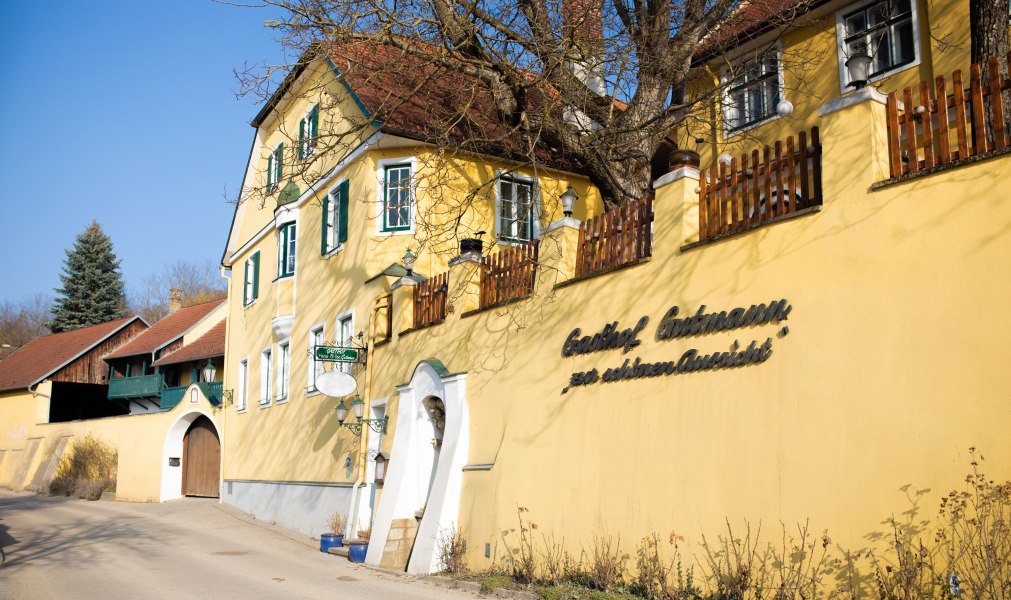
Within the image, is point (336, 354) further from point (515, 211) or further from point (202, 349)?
point (202, 349)

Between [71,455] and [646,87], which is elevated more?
[646,87]

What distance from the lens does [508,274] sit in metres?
13.2

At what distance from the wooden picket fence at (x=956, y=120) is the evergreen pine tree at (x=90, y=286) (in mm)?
57796

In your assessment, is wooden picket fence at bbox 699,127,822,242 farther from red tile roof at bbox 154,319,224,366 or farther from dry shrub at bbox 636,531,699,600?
red tile roof at bbox 154,319,224,366

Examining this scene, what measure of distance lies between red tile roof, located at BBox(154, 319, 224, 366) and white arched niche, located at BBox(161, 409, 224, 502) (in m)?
3.65

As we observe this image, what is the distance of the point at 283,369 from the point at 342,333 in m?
4.14

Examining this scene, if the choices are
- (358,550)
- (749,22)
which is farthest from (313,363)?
(749,22)

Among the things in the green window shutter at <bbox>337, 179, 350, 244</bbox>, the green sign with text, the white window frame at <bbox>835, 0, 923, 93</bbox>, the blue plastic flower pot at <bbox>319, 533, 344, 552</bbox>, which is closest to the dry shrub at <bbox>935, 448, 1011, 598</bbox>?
the white window frame at <bbox>835, 0, 923, 93</bbox>

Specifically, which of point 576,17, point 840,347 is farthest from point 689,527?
point 576,17

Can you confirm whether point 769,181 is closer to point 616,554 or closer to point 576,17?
point 616,554

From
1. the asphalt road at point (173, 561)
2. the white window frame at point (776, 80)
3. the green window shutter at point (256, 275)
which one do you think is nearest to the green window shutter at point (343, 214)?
the asphalt road at point (173, 561)

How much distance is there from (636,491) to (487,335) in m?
4.15

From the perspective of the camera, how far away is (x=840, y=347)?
784 centimetres

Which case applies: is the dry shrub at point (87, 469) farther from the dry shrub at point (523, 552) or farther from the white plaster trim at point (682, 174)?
the white plaster trim at point (682, 174)
